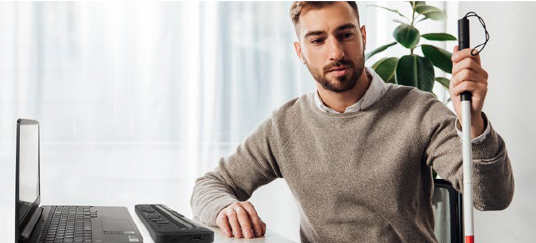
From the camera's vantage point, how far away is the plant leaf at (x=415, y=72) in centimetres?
211

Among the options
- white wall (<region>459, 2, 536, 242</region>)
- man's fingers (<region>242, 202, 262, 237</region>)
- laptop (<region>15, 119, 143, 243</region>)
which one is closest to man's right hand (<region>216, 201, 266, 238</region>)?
man's fingers (<region>242, 202, 262, 237</region>)

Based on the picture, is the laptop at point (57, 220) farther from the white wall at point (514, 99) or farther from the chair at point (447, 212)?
the white wall at point (514, 99)

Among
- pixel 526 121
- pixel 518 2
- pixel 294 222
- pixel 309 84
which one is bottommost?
pixel 294 222

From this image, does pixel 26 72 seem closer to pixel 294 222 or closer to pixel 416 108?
pixel 294 222

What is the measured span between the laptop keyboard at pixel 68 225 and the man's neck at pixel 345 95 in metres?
0.68

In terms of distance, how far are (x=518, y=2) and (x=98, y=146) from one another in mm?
1869

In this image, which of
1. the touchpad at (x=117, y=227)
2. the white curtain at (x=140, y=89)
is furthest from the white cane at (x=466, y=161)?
the white curtain at (x=140, y=89)

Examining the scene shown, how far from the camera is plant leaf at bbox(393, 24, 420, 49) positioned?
2154 mm

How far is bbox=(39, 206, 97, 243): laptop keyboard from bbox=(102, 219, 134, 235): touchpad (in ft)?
0.10

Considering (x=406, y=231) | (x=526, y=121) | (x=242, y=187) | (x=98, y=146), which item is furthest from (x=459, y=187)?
(x=98, y=146)

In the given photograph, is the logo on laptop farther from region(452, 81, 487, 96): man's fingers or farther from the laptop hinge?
region(452, 81, 487, 96): man's fingers

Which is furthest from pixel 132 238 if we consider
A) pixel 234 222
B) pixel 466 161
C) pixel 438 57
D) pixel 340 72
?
pixel 438 57

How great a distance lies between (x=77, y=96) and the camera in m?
2.44

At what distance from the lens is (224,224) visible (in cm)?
116
